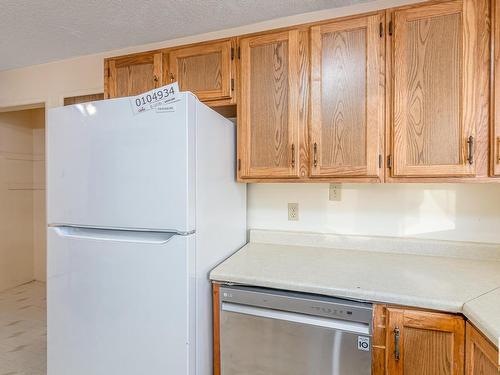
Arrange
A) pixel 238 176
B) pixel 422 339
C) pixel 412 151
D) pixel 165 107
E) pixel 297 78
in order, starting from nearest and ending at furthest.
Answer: pixel 422 339 → pixel 165 107 → pixel 412 151 → pixel 297 78 → pixel 238 176

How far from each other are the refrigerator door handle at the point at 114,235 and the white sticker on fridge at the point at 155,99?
1.78 feet

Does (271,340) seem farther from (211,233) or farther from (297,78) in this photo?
(297,78)

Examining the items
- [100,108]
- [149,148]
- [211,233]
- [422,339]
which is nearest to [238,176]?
[211,233]

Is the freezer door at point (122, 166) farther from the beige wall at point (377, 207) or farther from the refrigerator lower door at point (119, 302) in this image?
the beige wall at point (377, 207)

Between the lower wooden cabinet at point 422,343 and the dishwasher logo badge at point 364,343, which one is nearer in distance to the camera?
the lower wooden cabinet at point 422,343

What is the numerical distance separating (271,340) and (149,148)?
100 cm

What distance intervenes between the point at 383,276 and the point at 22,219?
4.02 meters

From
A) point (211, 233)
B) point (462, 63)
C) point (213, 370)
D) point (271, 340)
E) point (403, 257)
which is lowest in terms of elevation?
point (213, 370)

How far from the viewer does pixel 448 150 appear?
1357mm

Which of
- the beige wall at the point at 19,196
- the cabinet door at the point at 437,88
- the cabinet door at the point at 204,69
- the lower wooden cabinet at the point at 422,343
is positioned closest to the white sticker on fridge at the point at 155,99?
the cabinet door at the point at 204,69

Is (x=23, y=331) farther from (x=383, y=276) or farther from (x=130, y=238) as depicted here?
(x=383, y=276)

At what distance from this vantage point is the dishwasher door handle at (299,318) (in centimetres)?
120

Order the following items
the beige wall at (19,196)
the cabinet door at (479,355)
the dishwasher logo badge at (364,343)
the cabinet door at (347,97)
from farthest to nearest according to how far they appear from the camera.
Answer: the beige wall at (19,196)
the cabinet door at (347,97)
the dishwasher logo badge at (364,343)
the cabinet door at (479,355)

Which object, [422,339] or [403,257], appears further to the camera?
[403,257]
